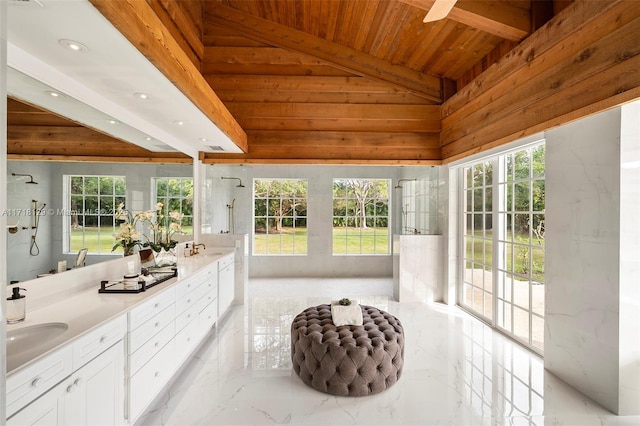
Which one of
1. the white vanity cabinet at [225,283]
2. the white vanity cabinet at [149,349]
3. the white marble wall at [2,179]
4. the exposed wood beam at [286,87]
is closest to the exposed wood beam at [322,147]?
the exposed wood beam at [286,87]

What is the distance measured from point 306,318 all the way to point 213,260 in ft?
4.86

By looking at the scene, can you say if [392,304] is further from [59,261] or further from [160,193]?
[59,261]

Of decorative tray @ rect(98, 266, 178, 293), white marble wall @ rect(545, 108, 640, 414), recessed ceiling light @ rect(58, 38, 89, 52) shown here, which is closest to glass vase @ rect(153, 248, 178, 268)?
decorative tray @ rect(98, 266, 178, 293)

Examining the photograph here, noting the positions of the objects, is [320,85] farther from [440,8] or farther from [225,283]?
[225,283]

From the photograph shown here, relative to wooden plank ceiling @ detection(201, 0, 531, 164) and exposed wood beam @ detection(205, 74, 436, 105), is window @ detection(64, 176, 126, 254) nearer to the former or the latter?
wooden plank ceiling @ detection(201, 0, 531, 164)

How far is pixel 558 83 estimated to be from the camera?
2689 mm

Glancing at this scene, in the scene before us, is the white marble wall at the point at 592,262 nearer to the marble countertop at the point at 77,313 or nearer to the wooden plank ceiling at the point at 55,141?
the marble countertop at the point at 77,313

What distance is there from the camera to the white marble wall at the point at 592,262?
7.42ft

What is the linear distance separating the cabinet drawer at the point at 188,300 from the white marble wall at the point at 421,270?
10.7ft

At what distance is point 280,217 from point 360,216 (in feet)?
6.06

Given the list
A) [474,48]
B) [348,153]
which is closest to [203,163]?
[348,153]

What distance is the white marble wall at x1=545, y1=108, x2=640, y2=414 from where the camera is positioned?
2262 mm

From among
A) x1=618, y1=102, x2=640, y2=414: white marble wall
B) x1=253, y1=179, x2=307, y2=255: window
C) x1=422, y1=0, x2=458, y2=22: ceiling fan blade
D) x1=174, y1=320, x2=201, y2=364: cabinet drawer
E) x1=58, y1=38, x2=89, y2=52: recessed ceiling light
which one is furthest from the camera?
x1=253, y1=179, x2=307, y2=255: window

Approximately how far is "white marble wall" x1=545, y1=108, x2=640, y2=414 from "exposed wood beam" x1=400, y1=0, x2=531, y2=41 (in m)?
1.09
